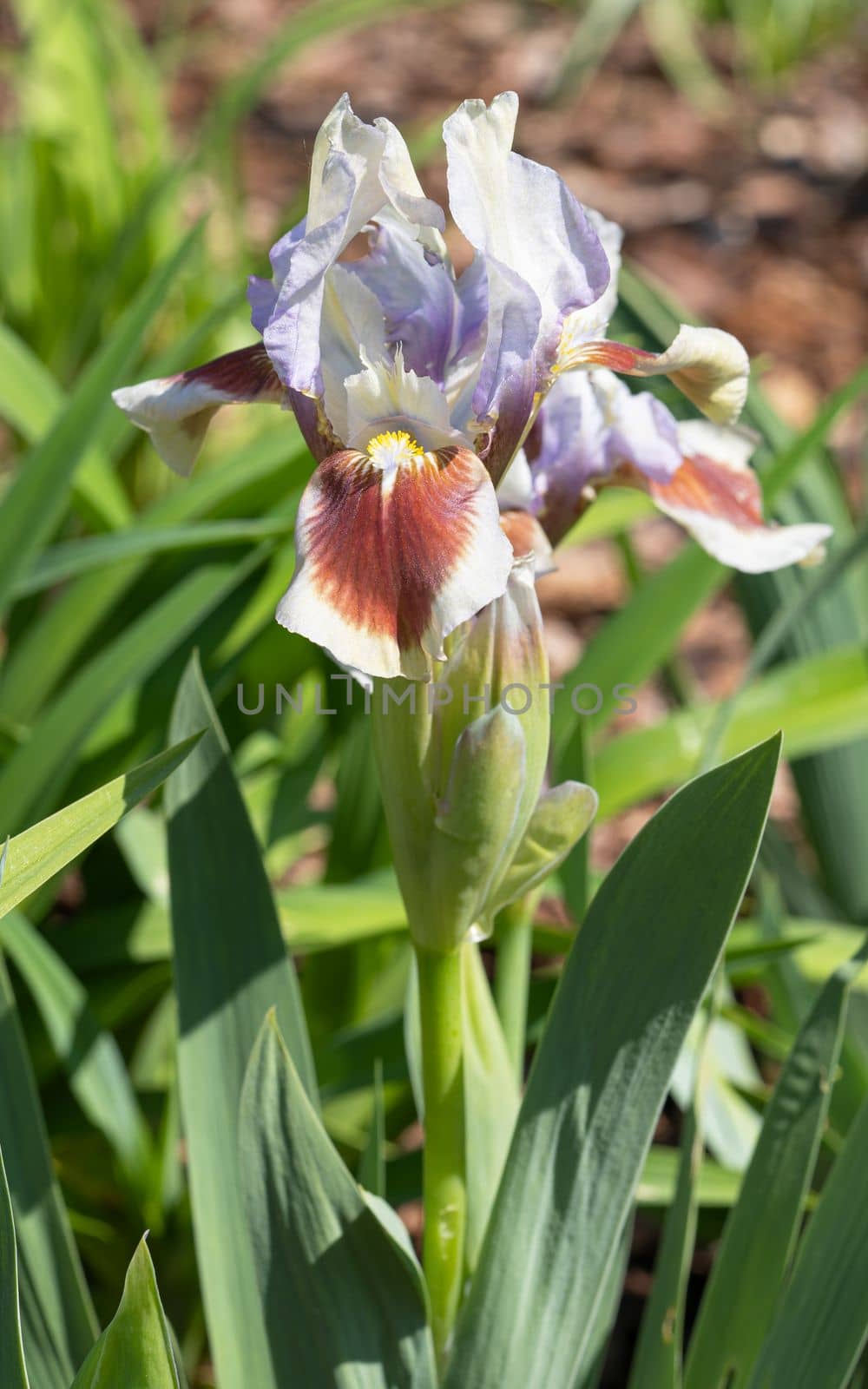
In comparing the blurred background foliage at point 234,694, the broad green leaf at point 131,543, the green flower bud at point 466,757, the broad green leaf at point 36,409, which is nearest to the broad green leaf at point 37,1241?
the blurred background foliage at point 234,694

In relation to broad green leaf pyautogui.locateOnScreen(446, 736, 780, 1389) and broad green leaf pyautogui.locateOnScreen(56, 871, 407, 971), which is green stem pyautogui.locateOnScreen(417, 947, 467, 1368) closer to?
broad green leaf pyautogui.locateOnScreen(446, 736, 780, 1389)

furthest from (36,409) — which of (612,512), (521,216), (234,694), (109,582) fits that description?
(521,216)

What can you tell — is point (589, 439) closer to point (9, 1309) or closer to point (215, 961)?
point (215, 961)

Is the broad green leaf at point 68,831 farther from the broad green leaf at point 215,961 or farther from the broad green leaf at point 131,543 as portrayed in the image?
the broad green leaf at point 131,543

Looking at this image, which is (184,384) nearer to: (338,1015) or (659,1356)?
(659,1356)

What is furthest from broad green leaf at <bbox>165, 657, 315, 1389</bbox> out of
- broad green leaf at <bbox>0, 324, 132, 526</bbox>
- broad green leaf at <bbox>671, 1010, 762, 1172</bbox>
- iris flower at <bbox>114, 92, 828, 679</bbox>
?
broad green leaf at <bbox>0, 324, 132, 526</bbox>

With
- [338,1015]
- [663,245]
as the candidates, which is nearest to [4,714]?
[338,1015]
